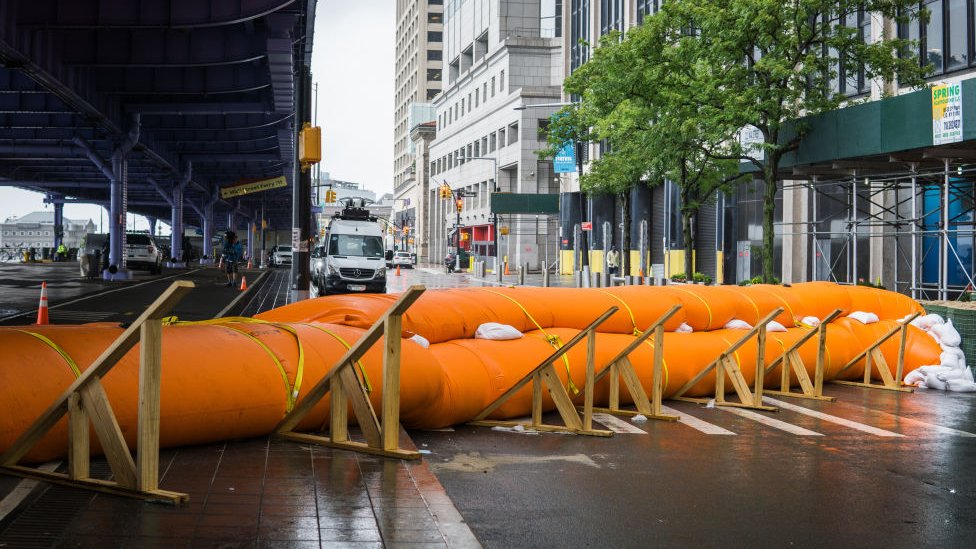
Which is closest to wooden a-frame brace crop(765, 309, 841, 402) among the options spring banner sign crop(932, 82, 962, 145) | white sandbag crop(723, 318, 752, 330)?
white sandbag crop(723, 318, 752, 330)

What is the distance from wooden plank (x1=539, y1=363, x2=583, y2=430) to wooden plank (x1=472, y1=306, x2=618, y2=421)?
10 centimetres

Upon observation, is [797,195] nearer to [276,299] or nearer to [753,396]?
[276,299]

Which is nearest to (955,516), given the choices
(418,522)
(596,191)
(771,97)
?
(418,522)

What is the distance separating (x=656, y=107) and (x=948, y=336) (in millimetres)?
17630

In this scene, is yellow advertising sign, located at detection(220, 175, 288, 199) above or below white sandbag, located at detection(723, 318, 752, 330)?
above

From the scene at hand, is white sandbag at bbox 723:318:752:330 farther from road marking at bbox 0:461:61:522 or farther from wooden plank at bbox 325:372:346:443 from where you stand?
road marking at bbox 0:461:61:522

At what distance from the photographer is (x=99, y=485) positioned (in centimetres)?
609

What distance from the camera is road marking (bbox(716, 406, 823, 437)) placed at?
10180mm

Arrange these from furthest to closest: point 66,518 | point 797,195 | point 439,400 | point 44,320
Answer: point 797,195 → point 44,320 → point 439,400 → point 66,518

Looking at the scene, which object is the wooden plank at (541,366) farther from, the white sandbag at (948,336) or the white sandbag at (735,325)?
the white sandbag at (948,336)

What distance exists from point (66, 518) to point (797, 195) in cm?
3591

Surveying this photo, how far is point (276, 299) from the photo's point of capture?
102ft

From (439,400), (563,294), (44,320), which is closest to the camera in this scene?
(439,400)

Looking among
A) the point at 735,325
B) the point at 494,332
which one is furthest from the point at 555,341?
the point at 735,325
